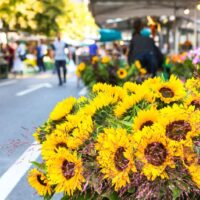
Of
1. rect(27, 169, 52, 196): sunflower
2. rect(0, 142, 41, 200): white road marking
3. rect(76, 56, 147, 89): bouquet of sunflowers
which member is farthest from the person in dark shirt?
rect(27, 169, 52, 196): sunflower

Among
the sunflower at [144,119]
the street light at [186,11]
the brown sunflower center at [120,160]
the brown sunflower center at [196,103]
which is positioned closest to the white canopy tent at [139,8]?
the street light at [186,11]

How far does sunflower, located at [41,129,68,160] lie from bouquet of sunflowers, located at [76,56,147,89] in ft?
28.3

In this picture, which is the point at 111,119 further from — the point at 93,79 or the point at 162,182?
the point at 93,79

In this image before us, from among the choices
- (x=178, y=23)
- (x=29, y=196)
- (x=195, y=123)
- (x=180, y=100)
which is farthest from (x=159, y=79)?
(x=178, y=23)

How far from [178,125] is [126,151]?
0.29 m

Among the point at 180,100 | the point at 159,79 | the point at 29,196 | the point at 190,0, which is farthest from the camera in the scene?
the point at 190,0

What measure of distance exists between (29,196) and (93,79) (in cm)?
834

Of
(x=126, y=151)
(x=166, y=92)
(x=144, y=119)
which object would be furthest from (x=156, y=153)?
(x=166, y=92)

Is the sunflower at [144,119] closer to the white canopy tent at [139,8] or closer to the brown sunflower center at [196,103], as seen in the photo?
the brown sunflower center at [196,103]

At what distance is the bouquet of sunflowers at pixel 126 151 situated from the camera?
8.05 feet

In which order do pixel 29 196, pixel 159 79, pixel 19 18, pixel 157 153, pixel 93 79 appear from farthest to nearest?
pixel 19 18 → pixel 93 79 → pixel 29 196 → pixel 159 79 → pixel 157 153

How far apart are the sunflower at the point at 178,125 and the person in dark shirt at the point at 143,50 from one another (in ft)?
32.9

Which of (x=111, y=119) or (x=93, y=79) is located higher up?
(x=111, y=119)

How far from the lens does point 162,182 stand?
96.3 inches
